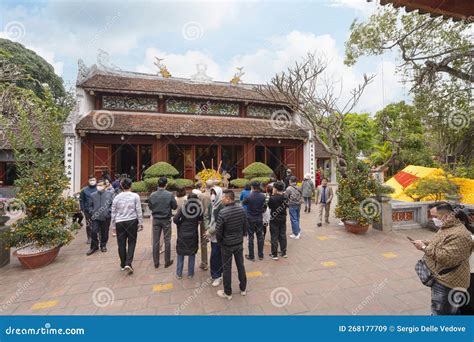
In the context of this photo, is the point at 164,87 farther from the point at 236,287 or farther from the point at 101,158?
the point at 236,287

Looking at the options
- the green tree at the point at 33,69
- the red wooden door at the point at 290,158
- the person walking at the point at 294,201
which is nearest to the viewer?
the person walking at the point at 294,201

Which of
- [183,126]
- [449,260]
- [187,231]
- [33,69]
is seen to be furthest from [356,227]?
[33,69]

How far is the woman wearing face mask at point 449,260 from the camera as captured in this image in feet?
7.47

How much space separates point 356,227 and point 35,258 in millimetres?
7960

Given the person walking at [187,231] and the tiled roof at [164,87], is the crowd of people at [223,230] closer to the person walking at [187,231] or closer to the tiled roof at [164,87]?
the person walking at [187,231]

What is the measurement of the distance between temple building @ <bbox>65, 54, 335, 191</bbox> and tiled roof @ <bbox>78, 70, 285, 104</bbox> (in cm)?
→ 5

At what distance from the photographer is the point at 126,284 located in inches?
150

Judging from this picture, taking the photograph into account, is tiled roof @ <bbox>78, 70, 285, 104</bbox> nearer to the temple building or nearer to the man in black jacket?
the temple building

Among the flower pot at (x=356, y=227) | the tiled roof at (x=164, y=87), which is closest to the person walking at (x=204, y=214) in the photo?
the flower pot at (x=356, y=227)

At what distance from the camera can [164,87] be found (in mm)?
12617

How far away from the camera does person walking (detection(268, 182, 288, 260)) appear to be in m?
4.62

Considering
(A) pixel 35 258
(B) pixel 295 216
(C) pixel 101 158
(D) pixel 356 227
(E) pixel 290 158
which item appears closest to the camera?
(A) pixel 35 258

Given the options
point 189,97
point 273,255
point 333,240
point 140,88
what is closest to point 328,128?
point 333,240

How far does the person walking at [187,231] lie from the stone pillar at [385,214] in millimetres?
5719
